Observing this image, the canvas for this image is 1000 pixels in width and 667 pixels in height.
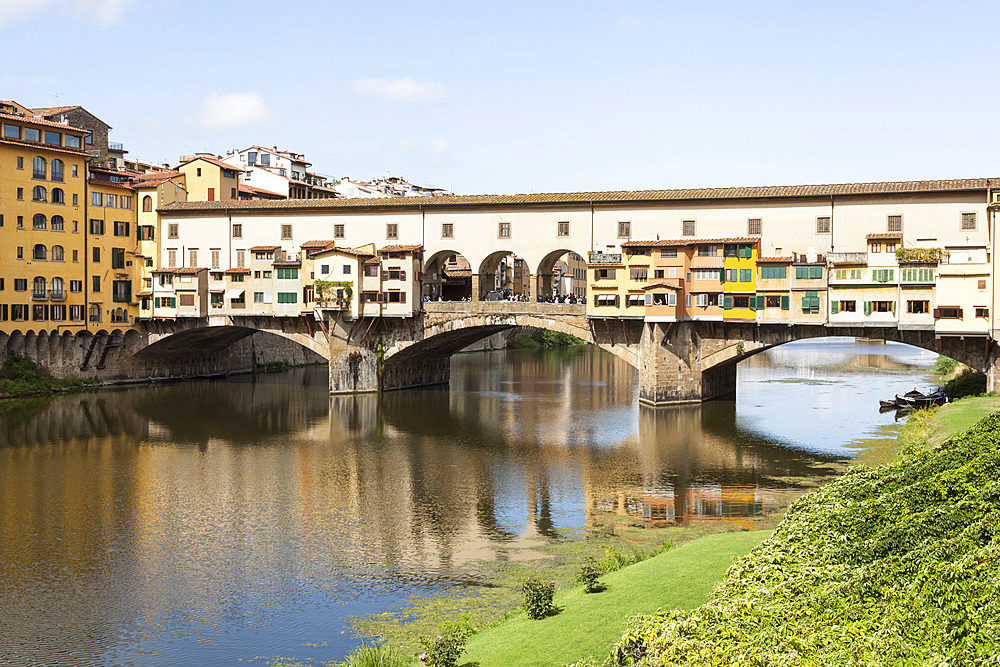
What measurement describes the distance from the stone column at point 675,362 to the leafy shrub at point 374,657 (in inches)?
1419

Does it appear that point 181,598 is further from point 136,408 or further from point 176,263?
point 176,263

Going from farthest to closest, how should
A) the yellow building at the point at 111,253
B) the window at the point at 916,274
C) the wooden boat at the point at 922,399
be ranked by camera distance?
the yellow building at the point at 111,253, the wooden boat at the point at 922,399, the window at the point at 916,274

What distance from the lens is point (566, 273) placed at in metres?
119

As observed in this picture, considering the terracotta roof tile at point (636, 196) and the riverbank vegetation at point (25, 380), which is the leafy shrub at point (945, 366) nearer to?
the terracotta roof tile at point (636, 196)

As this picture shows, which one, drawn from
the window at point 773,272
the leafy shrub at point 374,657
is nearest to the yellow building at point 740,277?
the window at point 773,272

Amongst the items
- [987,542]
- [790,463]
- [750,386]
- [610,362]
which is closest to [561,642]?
[987,542]

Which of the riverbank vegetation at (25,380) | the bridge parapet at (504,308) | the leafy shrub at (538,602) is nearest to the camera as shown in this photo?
the leafy shrub at (538,602)

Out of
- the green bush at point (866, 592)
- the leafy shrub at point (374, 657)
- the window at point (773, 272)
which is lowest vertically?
the leafy shrub at point (374, 657)

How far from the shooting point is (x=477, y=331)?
60875 millimetres

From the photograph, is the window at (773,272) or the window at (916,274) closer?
the window at (916,274)

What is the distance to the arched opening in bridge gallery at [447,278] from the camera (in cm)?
6172

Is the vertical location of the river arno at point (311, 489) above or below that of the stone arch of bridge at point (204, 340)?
below

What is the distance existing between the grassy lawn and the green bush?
1.72 meters

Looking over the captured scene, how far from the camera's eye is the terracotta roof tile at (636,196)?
48562mm
